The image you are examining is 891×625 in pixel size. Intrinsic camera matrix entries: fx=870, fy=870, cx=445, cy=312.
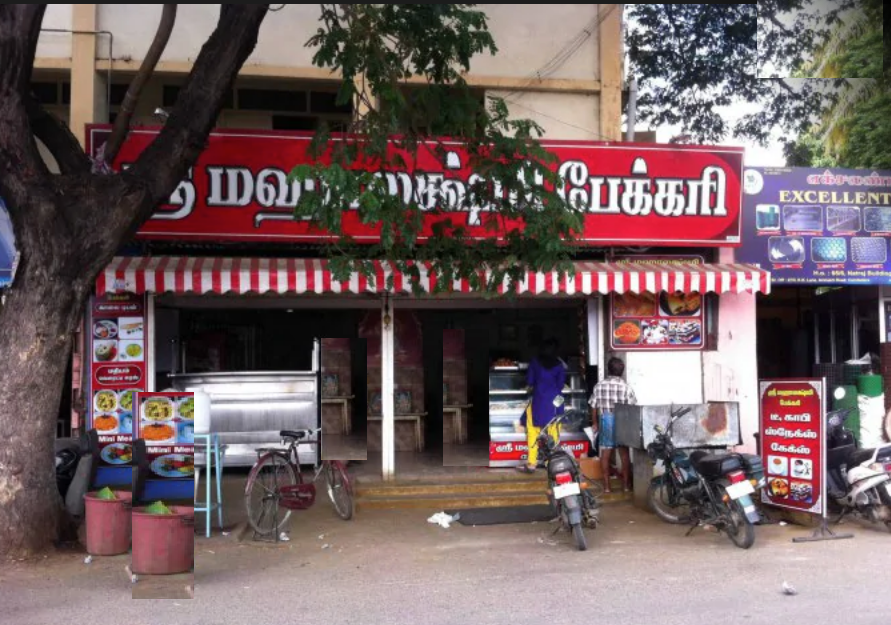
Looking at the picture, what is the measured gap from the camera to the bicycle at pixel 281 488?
817 cm

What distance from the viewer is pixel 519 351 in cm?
1482

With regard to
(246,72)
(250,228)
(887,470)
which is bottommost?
(887,470)

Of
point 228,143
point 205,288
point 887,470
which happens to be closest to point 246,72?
point 228,143

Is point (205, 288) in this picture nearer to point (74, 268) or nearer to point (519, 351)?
point (74, 268)

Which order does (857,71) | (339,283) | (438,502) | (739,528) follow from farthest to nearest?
(438,502), (339,283), (739,528), (857,71)

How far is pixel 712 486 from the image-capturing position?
7867mm

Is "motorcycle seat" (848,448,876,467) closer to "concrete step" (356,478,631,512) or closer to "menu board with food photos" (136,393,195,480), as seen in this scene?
"concrete step" (356,478,631,512)

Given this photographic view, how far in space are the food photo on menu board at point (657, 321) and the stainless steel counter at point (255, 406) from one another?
401 centimetres

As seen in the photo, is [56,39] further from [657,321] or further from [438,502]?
[657,321]

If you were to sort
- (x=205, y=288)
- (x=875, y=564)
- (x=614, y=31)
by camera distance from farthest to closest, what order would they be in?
(x=614, y=31), (x=205, y=288), (x=875, y=564)

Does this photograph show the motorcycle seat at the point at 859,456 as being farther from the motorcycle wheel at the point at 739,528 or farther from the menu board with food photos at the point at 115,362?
the menu board with food photos at the point at 115,362

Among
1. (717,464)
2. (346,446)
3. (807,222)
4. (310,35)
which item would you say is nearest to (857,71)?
(717,464)

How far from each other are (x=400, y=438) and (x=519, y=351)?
3.08m

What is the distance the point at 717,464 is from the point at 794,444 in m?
1.26
